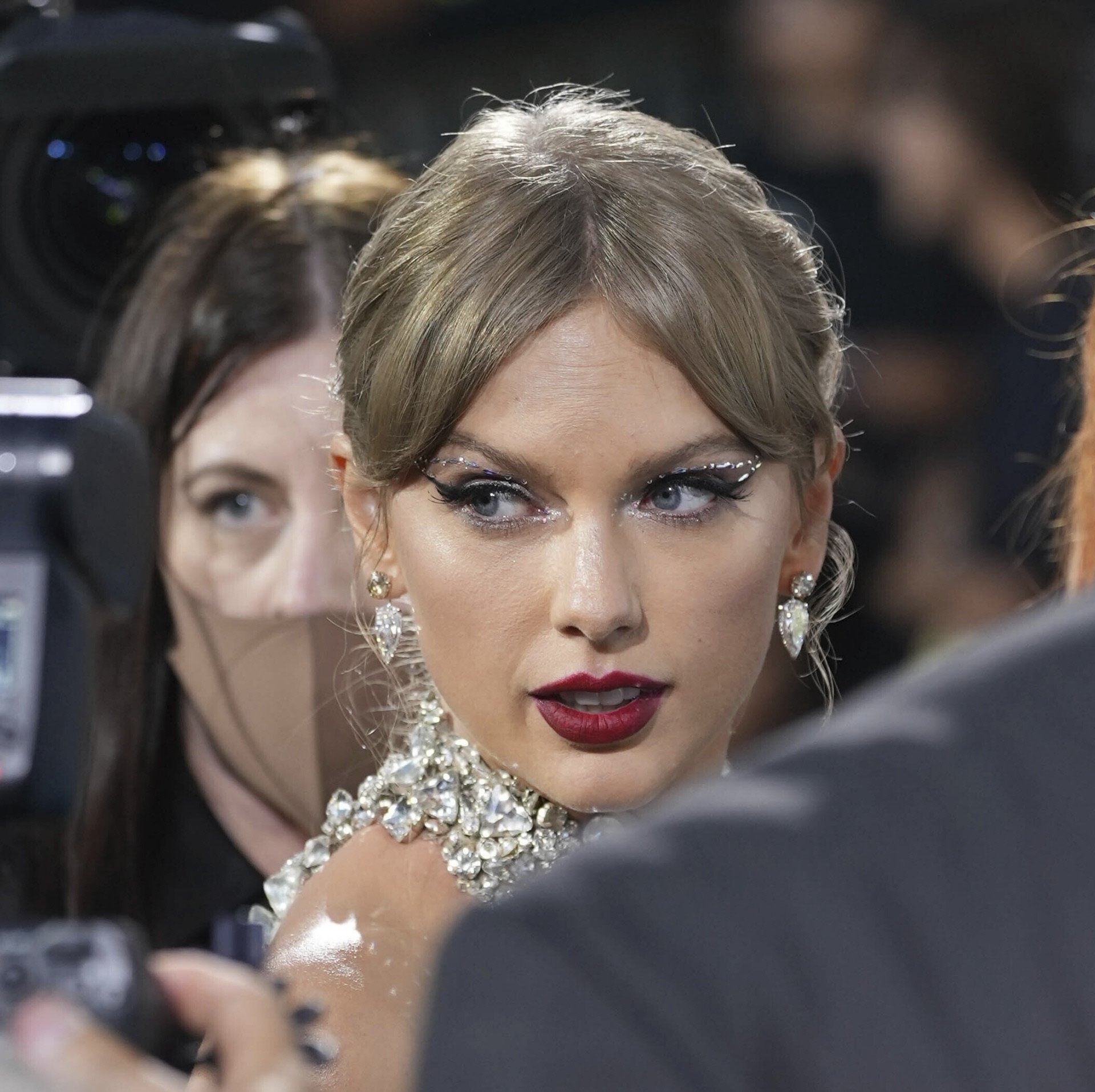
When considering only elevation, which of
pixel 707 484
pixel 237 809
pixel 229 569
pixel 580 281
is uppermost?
pixel 580 281

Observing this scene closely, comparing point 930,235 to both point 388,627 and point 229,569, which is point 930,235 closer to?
point 229,569

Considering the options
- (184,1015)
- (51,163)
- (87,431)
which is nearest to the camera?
(184,1015)

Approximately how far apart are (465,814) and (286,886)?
0.16 meters

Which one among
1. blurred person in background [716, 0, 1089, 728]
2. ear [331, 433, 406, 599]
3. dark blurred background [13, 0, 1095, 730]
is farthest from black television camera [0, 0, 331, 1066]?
blurred person in background [716, 0, 1089, 728]

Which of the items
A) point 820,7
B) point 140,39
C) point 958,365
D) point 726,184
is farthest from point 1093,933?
point 820,7

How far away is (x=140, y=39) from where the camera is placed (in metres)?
1.53

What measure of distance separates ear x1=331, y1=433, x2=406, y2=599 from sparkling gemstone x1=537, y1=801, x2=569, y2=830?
0.18 m

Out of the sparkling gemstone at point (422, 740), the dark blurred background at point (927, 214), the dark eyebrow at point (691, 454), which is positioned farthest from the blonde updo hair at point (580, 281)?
the dark blurred background at point (927, 214)

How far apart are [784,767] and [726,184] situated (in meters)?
0.73

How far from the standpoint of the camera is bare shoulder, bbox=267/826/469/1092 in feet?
3.10

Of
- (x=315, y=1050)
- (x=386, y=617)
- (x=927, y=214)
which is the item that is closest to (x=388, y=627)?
(x=386, y=617)

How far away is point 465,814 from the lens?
1043 mm

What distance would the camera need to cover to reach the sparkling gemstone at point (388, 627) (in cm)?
111

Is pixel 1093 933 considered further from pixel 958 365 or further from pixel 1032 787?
pixel 958 365
